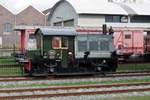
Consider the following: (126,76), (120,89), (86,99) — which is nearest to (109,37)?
(126,76)

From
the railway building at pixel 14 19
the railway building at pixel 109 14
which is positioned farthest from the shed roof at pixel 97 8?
the railway building at pixel 14 19

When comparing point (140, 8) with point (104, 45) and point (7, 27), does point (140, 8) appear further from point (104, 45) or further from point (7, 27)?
point (104, 45)

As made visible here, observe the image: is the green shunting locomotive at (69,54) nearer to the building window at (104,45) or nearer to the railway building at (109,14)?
the building window at (104,45)

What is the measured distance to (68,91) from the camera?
18.3 meters

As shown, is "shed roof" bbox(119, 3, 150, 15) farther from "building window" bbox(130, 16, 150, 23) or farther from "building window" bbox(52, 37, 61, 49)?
"building window" bbox(52, 37, 61, 49)

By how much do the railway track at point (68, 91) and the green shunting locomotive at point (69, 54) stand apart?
5716 mm

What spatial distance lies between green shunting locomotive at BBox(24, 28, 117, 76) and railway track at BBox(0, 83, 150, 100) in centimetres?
572

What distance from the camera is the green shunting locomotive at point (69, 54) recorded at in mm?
24547

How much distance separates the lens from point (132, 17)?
59781 millimetres

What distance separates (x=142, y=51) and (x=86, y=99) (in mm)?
23912

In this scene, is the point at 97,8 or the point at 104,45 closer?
the point at 104,45

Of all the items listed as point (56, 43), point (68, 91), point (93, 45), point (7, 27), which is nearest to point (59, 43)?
point (56, 43)

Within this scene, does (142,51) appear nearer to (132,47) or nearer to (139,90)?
(132,47)

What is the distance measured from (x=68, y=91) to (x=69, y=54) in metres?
6.81
